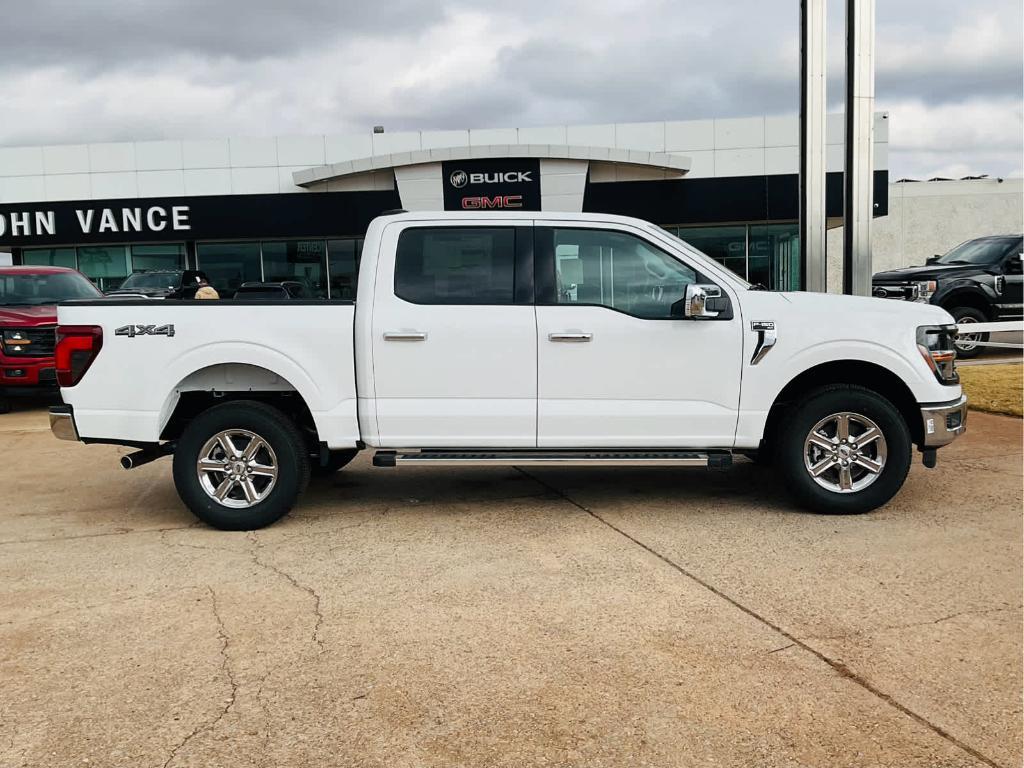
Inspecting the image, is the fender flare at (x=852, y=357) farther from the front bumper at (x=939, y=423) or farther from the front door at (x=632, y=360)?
the front door at (x=632, y=360)

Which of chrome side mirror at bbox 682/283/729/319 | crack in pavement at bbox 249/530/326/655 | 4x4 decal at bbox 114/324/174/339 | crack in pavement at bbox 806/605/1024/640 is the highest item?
chrome side mirror at bbox 682/283/729/319

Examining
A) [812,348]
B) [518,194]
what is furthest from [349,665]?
[518,194]

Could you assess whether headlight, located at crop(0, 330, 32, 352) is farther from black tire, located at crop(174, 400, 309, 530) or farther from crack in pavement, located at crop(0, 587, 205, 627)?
crack in pavement, located at crop(0, 587, 205, 627)

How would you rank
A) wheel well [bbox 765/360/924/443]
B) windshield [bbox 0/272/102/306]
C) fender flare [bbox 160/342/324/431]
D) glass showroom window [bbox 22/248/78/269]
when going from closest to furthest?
fender flare [bbox 160/342/324/431] < wheel well [bbox 765/360/924/443] < windshield [bbox 0/272/102/306] < glass showroom window [bbox 22/248/78/269]

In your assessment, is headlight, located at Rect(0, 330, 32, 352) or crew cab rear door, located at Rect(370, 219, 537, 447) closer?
crew cab rear door, located at Rect(370, 219, 537, 447)

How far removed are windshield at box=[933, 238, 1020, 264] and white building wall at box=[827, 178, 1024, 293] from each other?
932 inches

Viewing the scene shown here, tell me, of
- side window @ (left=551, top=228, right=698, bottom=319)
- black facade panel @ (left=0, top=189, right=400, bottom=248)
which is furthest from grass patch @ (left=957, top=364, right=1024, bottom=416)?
black facade panel @ (left=0, top=189, right=400, bottom=248)

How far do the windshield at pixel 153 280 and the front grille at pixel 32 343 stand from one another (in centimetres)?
952

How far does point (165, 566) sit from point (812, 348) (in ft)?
13.8

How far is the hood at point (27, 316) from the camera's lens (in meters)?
11.8

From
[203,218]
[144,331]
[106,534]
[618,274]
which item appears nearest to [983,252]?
[618,274]

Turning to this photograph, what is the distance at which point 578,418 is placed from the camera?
5.91 m

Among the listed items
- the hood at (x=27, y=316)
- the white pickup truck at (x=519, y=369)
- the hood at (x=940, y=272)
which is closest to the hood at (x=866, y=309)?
the white pickup truck at (x=519, y=369)

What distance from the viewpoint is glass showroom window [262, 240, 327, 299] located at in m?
28.5
